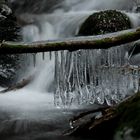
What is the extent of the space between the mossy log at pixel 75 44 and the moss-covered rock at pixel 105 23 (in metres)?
6.45

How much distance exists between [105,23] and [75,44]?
6773 mm

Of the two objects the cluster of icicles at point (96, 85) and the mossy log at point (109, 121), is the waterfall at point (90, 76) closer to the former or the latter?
the cluster of icicles at point (96, 85)

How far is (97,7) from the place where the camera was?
13.2m

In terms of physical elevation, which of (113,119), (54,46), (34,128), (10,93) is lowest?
(10,93)

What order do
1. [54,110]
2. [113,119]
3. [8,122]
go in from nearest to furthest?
1. [113,119]
2. [8,122]
3. [54,110]

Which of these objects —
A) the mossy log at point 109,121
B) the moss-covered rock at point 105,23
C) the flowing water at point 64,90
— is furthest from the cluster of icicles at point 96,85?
the moss-covered rock at point 105,23

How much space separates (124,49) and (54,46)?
18.2 feet

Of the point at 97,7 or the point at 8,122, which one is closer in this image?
the point at 8,122

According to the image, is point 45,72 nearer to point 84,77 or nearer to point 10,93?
point 10,93

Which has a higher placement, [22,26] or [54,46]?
[54,46]

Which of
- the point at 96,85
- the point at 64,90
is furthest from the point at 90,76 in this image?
the point at 64,90

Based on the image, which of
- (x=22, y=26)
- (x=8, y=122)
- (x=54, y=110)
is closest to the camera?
(x=8, y=122)

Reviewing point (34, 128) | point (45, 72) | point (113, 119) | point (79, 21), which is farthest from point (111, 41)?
point (79, 21)

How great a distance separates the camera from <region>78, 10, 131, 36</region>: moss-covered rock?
10.4 metres
